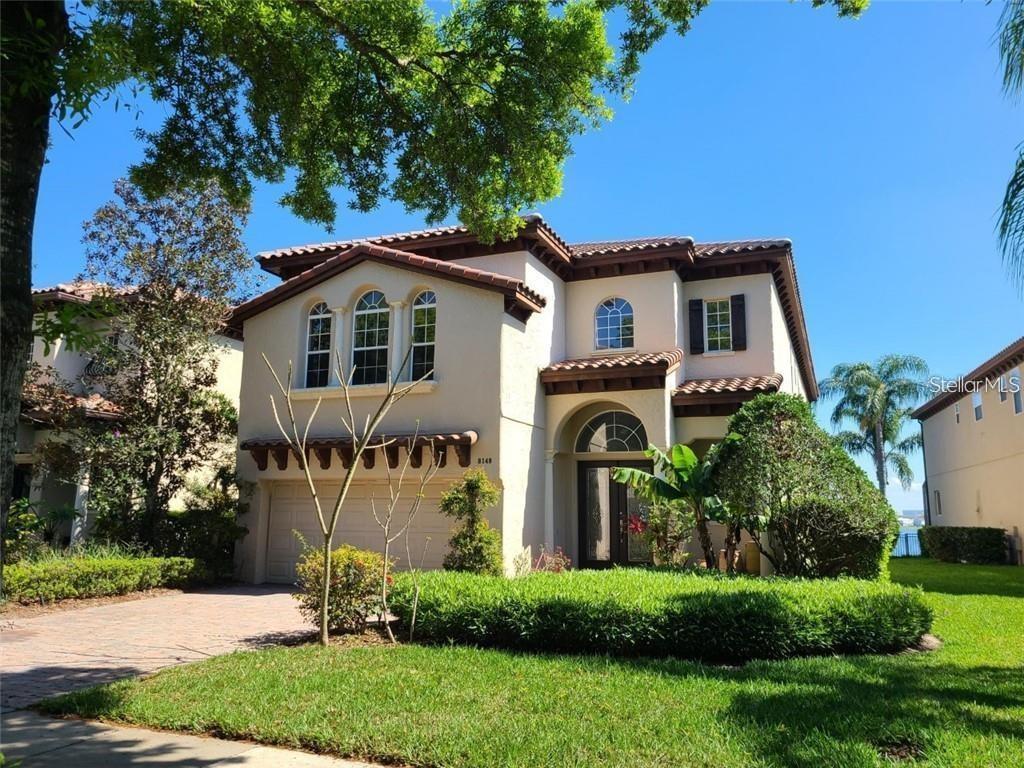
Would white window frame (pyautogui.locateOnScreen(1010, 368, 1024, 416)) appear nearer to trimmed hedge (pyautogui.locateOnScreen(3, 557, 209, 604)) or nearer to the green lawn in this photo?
the green lawn

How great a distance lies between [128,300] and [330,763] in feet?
47.6

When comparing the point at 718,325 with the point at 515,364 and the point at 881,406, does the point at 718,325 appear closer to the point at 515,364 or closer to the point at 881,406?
the point at 515,364

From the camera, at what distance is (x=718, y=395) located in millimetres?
16719

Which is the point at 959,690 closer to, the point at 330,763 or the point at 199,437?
the point at 330,763

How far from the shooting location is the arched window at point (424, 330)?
16.6 meters

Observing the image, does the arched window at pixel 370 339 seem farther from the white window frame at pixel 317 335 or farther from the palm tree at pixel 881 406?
the palm tree at pixel 881 406

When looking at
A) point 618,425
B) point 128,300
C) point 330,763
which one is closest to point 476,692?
point 330,763

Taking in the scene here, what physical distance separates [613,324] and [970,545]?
17065 millimetres

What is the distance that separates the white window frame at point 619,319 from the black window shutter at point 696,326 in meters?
1.57

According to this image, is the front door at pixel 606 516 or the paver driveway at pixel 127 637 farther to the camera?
the front door at pixel 606 516

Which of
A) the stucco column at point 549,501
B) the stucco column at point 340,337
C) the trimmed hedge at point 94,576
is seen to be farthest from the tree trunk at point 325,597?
the stucco column at point 340,337

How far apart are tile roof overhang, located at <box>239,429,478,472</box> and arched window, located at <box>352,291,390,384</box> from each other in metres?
1.65

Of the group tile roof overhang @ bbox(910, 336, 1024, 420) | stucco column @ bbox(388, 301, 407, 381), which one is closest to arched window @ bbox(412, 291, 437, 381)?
stucco column @ bbox(388, 301, 407, 381)

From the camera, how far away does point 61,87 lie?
396cm
